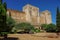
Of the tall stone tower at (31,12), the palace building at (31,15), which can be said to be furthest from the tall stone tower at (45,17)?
the tall stone tower at (31,12)

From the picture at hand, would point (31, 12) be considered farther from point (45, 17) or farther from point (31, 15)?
point (45, 17)

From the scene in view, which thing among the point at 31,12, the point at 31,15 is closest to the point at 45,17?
the point at 31,12

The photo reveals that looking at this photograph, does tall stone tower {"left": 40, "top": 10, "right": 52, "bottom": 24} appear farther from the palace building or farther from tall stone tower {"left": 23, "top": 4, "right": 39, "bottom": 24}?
tall stone tower {"left": 23, "top": 4, "right": 39, "bottom": 24}

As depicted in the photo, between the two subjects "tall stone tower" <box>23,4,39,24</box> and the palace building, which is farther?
"tall stone tower" <box>23,4,39,24</box>

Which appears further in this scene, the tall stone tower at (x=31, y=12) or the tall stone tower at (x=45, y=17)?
the tall stone tower at (x=45, y=17)

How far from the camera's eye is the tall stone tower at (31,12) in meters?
89.6

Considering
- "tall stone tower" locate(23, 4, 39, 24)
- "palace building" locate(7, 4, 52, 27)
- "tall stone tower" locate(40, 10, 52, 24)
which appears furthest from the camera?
"tall stone tower" locate(40, 10, 52, 24)

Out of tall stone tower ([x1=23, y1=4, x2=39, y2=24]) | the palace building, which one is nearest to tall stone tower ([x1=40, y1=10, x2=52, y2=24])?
the palace building

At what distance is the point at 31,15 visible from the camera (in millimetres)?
92125

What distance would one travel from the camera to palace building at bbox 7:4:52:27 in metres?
87.2

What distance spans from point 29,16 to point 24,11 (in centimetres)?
448

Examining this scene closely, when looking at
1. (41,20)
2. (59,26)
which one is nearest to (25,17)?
(41,20)

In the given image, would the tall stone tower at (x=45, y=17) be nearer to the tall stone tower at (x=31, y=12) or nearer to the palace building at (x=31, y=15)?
the palace building at (x=31, y=15)

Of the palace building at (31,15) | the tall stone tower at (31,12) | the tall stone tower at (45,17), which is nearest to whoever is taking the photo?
the palace building at (31,15)
